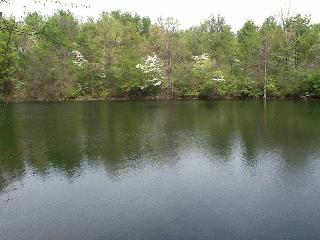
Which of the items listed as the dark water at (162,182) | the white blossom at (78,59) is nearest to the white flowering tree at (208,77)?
the white blossom at (78,59)

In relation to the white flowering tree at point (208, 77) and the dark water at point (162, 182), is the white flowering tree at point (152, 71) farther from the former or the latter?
the dark water at point (162, 182)

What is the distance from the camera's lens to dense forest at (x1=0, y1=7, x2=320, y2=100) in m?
57.5

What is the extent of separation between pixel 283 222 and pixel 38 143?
17610mm

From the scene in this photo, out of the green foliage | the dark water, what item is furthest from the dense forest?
the dark water

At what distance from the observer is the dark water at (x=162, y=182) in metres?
11.6

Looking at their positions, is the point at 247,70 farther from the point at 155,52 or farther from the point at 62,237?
the point at 62,237

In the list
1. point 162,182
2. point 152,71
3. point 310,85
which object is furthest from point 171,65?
point 162,182

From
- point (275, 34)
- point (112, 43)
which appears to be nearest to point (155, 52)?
point (112, 43)

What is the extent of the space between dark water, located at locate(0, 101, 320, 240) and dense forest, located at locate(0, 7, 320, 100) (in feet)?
95.9

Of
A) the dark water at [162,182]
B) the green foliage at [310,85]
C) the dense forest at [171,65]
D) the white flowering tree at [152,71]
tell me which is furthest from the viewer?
the white flowering tree at [152,71]

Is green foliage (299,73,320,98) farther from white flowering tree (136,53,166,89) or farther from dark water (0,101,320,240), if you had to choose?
dark water (0,101,320,240)

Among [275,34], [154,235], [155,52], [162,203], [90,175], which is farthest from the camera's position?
[155,52]

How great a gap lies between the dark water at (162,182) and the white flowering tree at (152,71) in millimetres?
32515

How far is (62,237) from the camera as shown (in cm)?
1116
